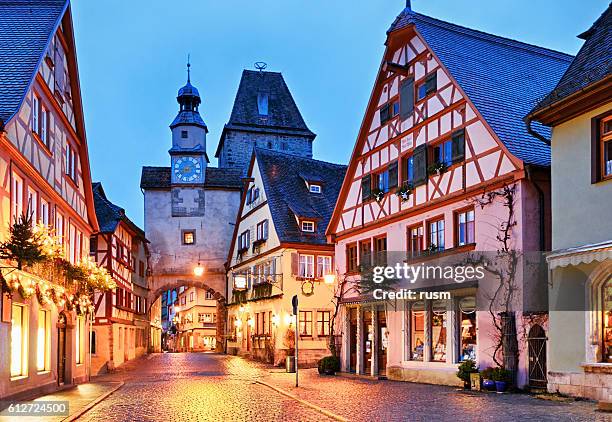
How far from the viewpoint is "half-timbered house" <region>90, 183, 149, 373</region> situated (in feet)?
131

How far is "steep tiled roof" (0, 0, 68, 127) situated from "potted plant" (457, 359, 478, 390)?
13.5 metres

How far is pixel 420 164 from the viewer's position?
2662 centimetres

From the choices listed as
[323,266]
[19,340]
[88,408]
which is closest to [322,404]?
[88,408]

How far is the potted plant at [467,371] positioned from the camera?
2247 cm

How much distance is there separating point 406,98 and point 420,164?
2.66 metres

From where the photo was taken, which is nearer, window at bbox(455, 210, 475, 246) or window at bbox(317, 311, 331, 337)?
window at bbox(455, 210, 475, 246)

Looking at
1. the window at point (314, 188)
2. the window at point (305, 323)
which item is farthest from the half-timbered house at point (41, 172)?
the window at point (314, 188)

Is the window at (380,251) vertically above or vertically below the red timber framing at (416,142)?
below

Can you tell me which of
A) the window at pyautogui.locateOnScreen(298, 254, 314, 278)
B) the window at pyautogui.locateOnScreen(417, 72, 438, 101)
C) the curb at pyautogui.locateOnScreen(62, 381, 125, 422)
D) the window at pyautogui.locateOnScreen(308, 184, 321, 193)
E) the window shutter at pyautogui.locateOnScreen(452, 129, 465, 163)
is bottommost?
the curb at pyautogui.locateOnScreen(62, 381, 125, 422)

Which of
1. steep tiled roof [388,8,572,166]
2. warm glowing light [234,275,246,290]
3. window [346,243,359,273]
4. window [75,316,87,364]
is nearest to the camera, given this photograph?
steep tiled roof [388,8,572,166]

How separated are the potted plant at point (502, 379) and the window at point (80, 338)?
1467 centimetres

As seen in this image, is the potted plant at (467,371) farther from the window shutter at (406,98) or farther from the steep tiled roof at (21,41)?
the steep tiled roof at (21,41)

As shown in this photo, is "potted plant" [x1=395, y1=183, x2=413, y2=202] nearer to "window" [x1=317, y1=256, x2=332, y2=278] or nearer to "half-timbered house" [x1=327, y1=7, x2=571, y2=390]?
"half-timbered house" [x1=327, y1=7, x2=571, y2=390]

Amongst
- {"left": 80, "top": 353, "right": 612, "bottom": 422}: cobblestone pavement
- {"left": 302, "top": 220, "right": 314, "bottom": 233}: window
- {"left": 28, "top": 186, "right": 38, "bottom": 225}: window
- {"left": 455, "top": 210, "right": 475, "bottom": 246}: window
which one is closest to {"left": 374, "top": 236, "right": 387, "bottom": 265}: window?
{"left": 80, "top": 353, "right": 612, "bottom": 422}: cobblestone pavement
